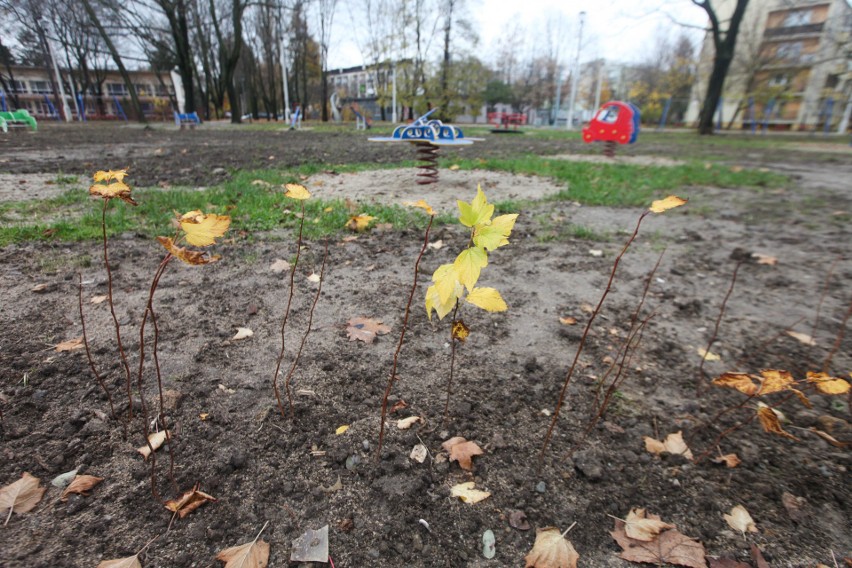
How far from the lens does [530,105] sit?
5934 cm

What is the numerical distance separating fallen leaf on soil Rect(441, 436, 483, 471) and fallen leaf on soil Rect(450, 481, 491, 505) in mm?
71

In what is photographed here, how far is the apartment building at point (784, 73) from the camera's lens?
24.5m

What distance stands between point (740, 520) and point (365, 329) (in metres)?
1.59

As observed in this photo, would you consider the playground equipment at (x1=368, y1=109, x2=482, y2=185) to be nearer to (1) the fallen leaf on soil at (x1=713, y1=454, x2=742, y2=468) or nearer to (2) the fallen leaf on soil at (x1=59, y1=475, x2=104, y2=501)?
(1) the fallen leaf on soil at (x1=713, y1=454, x2=742, y2=468)

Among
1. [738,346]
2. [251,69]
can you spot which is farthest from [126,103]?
[738,346]

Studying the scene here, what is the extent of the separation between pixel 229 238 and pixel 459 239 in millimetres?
1872

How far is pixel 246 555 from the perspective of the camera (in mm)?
1070

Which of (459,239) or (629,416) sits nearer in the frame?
(629,416)

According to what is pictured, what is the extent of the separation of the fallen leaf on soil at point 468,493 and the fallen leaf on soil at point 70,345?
174 centimetres

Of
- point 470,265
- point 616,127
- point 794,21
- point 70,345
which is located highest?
point 794,21

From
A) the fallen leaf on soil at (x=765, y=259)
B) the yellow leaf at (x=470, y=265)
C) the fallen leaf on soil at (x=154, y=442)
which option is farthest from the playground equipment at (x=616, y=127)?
the fallen leaf on soil at (x=154, y=442)

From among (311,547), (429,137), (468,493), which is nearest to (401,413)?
(468,493)

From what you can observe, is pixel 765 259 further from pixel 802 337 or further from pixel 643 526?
pixel 643 526

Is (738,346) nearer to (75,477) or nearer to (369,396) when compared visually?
(369,396)
